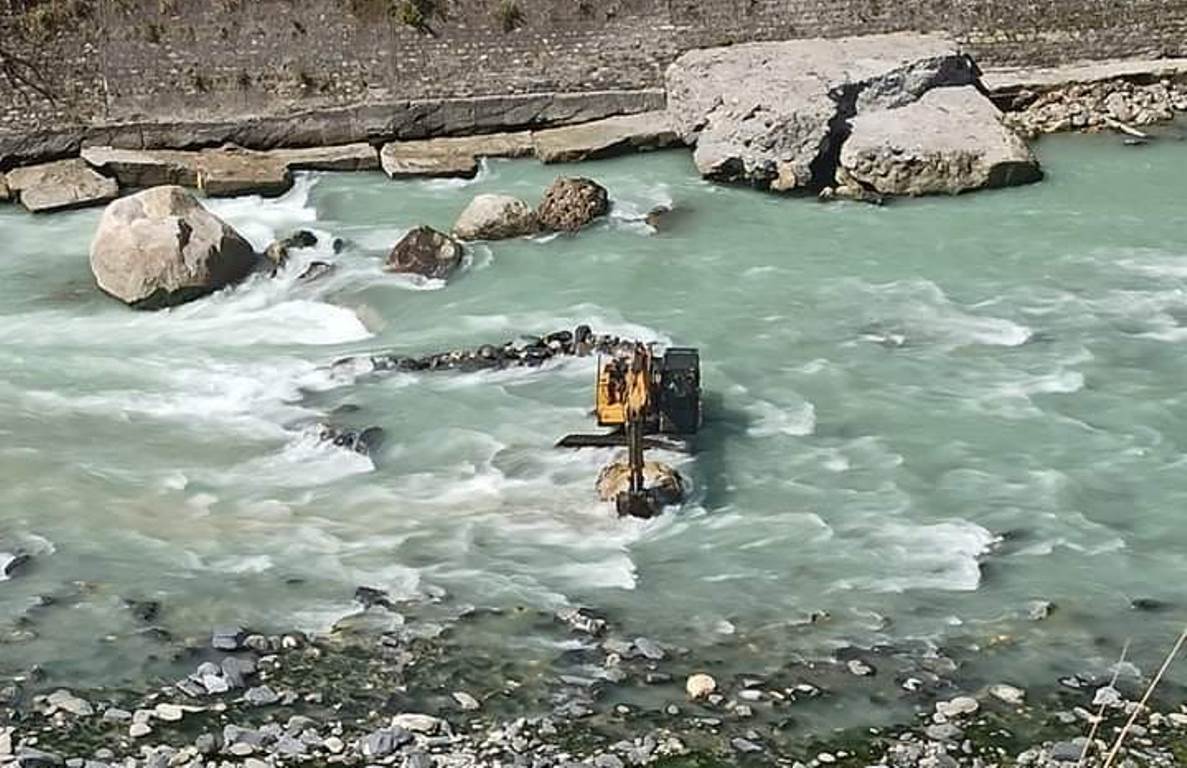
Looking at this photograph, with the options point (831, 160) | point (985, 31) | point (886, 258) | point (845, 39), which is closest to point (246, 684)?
point (886, 258)

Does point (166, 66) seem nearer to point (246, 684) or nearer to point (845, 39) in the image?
point (845, 39)

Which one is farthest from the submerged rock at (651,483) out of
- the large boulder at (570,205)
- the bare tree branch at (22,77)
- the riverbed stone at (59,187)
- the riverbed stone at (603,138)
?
the bare tree branch at (22,77)

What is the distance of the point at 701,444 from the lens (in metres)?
10.9

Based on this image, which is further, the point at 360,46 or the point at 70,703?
the point at 360,46

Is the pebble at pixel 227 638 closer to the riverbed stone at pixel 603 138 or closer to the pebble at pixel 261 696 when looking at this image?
the pebble at pixel 261 696

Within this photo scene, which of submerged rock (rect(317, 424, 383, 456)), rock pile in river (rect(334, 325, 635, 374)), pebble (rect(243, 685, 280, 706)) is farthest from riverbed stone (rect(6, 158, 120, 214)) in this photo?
pebble (rect(243, 685, 280, 706))

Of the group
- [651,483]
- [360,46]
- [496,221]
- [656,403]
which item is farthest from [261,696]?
[360,46]

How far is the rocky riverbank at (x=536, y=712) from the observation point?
752 centimetres

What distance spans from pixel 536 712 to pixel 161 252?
7.17 m

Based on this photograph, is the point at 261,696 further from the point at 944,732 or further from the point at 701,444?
the point at 701,444

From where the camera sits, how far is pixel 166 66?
58.6 feet

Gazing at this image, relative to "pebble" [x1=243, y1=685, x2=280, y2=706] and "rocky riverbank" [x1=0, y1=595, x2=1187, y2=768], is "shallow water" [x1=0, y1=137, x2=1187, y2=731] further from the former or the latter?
"pebble" [x1=243, y1=685, x2=280, y2=706]

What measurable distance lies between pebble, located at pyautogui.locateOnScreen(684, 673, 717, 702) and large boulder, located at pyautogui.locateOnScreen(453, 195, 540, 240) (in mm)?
7490

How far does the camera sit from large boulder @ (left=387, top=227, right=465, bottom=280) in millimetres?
14320
